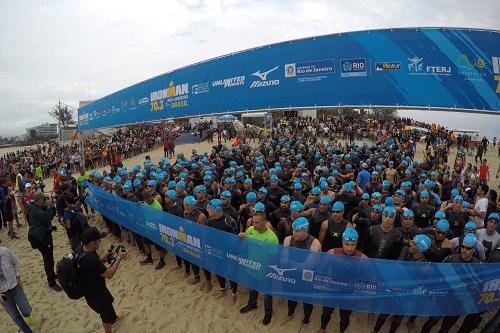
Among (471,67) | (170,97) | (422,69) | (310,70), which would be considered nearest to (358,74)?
(310,70)

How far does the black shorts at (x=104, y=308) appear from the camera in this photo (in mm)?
4242

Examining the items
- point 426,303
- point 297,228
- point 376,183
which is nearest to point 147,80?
point 376,183

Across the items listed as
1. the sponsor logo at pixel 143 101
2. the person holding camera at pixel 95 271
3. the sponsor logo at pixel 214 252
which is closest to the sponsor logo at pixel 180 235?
the sponsor logo at pixel 214 252

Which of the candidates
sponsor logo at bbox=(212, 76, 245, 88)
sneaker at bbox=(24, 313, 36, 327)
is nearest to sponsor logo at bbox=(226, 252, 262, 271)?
sneaker at bbox=(24, 313, 36, 327)

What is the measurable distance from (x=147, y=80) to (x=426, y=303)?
19.7 meters

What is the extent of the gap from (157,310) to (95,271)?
210 cm

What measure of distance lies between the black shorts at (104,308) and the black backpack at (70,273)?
0.38 metres

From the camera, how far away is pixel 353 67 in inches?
550

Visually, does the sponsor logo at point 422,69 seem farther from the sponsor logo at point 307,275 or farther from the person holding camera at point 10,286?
the person holding camera at point 10,286

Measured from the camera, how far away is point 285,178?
30.8ft

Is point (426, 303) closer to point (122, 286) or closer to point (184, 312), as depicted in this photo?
point (184, 312)

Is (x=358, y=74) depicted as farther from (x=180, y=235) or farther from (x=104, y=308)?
(x=104, y=308)

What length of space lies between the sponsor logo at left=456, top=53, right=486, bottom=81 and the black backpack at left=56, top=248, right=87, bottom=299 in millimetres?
15219

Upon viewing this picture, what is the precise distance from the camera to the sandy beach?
16.3 ft
